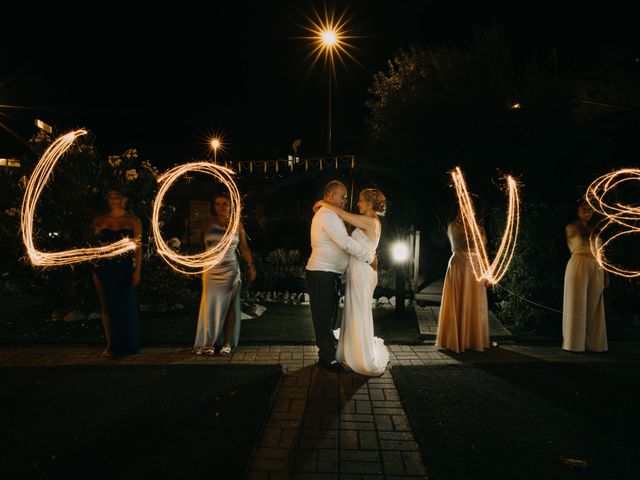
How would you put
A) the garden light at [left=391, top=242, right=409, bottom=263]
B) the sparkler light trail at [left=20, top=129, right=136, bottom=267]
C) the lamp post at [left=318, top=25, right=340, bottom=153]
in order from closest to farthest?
the sparkler light trail at [left=20, top=129, right=136, bottom=267] → the garden light at [left=391, top=242, right=409, bottom=263] → the lamp post at [left=318, top=25, right=340, bottom=153]

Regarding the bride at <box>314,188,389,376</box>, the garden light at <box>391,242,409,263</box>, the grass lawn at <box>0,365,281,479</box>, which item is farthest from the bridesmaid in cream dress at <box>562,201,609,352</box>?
the grass lawn at <box>0,365,281,479</box>

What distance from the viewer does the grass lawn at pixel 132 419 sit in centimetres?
332

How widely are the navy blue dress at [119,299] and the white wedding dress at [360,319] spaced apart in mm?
2942

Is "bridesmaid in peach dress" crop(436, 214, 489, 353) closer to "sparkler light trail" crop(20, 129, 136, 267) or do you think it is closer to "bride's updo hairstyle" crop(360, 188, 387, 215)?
"bride's updo hairstyle" crop(360, 188, 387, 215)

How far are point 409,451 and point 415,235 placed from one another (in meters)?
7.21

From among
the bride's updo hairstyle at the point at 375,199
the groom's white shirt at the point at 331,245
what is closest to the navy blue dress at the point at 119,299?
the groom's white shirt at the point at 331,245

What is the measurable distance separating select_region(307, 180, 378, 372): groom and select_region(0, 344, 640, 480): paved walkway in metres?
0.44

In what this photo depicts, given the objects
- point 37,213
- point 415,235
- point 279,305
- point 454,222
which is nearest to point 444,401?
point 454,222

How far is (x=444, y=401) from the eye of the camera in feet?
14.9

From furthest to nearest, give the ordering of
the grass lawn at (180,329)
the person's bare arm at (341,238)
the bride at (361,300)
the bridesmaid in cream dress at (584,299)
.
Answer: the grass lawn at (180,329), the bridesmaid in cream dress at (584,299), the bride at (361,300), the person's bare arm at (341,238)

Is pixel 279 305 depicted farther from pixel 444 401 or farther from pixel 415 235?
pixel 444 401

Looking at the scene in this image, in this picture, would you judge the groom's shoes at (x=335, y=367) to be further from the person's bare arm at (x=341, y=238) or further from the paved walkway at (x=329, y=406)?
the person's bare arm at (x=341, y=238)

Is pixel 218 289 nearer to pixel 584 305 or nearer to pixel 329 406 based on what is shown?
pixel 329 406

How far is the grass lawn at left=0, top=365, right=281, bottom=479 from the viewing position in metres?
3.32
